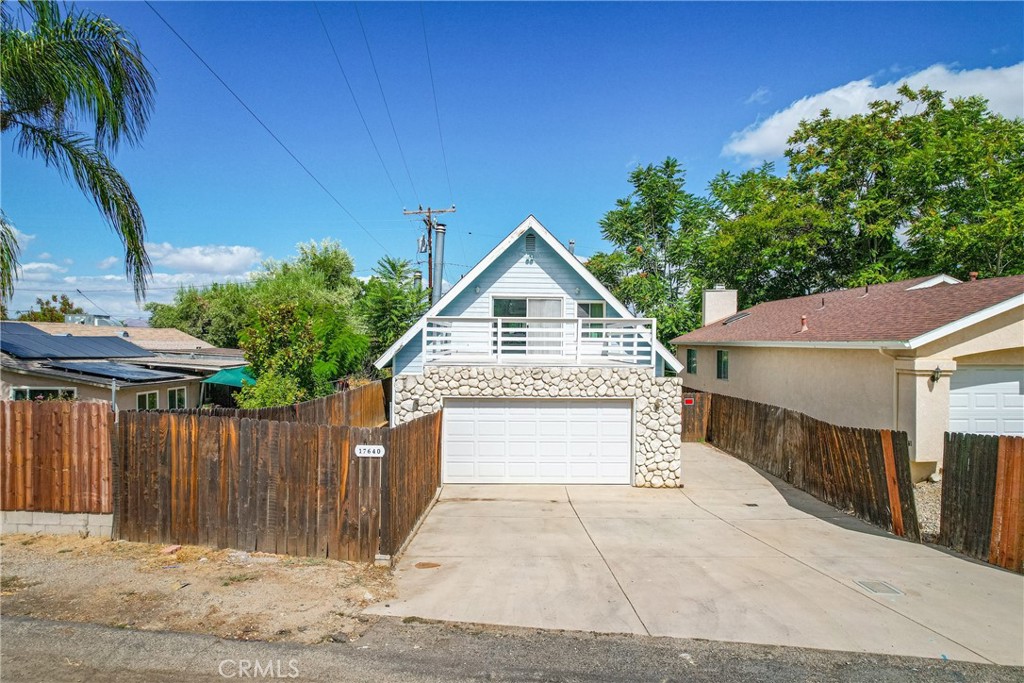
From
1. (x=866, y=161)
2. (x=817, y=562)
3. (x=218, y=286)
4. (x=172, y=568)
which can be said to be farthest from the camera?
(x=218, y=286)

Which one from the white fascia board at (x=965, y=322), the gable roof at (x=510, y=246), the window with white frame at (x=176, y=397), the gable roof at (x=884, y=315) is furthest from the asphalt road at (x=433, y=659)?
the window with white frame at (x=176, y=397)

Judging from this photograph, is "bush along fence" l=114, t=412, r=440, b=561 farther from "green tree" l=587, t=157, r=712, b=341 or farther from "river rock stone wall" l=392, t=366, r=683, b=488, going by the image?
"green tree" l=587, t=157, r=712, b=341

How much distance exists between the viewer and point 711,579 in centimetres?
709

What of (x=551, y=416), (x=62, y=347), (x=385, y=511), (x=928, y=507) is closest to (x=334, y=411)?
(x=551, y=416)

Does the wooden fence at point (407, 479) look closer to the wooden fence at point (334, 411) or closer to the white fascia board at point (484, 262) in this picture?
the wooden fence at point (334, 411)

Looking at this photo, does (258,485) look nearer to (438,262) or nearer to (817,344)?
(817,344)

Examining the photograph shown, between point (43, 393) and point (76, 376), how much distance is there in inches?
50.5

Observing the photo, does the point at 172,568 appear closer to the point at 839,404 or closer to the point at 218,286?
the point at 839,404

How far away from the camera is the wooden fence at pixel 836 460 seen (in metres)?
9.06

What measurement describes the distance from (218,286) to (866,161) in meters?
53.1

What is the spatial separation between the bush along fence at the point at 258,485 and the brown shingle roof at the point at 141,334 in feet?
90.1

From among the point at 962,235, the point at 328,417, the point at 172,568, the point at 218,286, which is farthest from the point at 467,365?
the point at 218,286

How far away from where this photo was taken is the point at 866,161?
28.3 meters

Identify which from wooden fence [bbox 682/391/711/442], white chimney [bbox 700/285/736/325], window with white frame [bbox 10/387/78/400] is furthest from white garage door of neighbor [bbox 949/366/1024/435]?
window with white frame [bbox 10/387/78/400]
